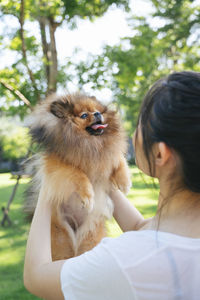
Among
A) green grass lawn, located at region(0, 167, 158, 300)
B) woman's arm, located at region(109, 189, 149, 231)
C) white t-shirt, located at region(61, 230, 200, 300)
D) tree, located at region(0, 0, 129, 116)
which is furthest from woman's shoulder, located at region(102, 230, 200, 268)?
tree, located at region(0, 0, 129, 116)

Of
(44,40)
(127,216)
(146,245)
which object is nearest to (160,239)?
(146,245)

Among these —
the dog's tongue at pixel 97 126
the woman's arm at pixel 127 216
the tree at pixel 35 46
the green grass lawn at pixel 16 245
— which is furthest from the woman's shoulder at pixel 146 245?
the tree at pixel 35 46

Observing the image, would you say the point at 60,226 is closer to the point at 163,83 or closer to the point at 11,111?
the point at 163,83

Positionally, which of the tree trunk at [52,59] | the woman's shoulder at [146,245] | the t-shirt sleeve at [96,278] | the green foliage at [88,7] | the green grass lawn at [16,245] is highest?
the green foliage at [88,7]

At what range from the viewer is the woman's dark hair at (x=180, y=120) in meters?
0.84

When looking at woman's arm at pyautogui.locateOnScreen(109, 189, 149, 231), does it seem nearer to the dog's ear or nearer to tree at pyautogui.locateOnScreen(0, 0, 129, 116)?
the dog's ear

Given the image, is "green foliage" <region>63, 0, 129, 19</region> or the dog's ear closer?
the dog's ear

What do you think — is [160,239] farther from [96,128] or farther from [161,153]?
[96,128]

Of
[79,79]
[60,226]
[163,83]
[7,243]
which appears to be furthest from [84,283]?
[7,243]

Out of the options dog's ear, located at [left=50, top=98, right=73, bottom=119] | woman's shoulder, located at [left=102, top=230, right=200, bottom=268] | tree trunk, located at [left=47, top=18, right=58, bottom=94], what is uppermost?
tree trunk, located at [left=47, top=18, right=58, bottom=94]

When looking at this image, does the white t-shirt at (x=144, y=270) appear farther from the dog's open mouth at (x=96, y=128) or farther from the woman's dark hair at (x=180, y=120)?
the dog's open mouth at (x=96, y=128)

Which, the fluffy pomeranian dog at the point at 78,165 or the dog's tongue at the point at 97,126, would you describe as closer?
the fluffy pomeranian dog at the point at 78,165

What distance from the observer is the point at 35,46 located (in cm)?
471

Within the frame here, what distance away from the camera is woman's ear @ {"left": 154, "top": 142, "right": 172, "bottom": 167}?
885mm
